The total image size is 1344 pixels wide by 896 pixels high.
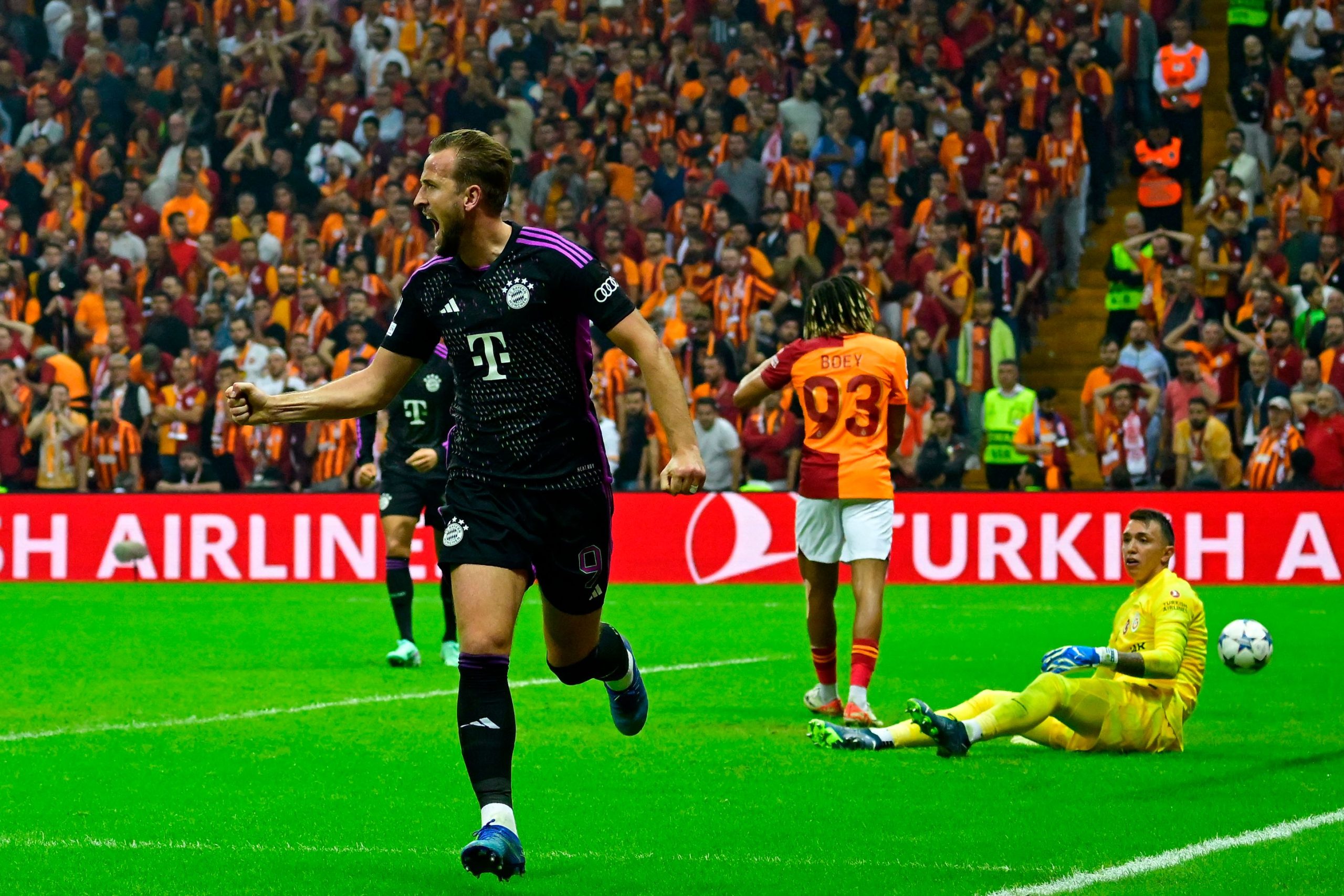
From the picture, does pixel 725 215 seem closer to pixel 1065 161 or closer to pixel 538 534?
pixel 1065 161

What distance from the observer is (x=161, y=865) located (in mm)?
5965

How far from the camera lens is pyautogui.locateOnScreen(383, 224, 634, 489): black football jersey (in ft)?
19.6

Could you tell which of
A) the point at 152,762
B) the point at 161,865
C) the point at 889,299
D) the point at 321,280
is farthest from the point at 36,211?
the point at 161,865

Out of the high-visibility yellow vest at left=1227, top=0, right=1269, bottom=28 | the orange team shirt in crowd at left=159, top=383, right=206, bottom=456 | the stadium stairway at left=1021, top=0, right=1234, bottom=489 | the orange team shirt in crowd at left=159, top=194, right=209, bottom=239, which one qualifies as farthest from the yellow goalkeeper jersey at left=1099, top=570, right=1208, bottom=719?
the orange team shirt in crowd at left=159, top=194, right=209, bottom=239

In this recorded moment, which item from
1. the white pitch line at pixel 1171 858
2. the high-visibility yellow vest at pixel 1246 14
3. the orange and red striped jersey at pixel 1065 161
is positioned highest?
the high-visibility yellow vest at pixel 1246 14

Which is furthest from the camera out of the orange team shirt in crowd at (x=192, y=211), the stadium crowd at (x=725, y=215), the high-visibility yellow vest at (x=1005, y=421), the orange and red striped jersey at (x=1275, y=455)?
the orange team shirt in crowd at (x=192, y=211)

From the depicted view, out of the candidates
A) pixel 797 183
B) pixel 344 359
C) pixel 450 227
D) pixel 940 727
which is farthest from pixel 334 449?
pixel 450 227

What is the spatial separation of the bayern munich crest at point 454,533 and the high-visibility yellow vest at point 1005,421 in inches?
577

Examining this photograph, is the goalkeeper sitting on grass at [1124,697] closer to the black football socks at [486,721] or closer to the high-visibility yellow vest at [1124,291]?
the black football socks at [486,721]

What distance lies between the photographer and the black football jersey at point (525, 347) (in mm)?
5980

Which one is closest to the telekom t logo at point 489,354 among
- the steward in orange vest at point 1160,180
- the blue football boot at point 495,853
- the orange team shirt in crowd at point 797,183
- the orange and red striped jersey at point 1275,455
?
the blue football boot at point 495,853

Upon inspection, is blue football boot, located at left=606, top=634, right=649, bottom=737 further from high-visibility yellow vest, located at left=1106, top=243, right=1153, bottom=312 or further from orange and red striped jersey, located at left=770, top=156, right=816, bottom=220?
orange and red striped jersey, located at left=770, top=156, right=816, bottom=220

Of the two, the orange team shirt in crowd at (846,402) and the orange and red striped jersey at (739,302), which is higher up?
the orange and red striped jersey at (739,302)

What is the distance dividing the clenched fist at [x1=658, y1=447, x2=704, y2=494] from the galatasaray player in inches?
130
